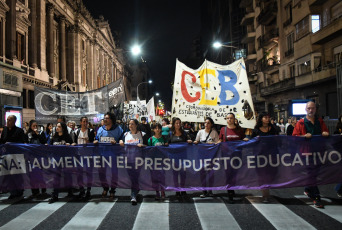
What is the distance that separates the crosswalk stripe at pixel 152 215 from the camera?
501 cm

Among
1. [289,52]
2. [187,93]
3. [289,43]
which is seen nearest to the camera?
[187,93]

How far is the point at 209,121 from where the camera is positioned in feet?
23.9

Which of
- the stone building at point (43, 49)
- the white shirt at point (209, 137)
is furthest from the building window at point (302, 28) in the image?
the white shirt at point (209, 137)

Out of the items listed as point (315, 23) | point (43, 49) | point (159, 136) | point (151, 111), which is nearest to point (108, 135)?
point (159, 136)

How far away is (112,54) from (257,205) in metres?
67.6

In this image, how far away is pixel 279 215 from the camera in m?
5.46

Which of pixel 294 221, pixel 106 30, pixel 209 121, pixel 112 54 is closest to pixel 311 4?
pixel 209 121

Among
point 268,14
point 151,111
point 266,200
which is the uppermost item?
point 268,14

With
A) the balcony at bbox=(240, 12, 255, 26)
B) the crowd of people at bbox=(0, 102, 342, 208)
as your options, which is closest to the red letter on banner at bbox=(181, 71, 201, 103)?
the crowd of people at bbox=(0, 102, 342, 208)

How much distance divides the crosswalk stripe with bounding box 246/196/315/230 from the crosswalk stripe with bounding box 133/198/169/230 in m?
1.75

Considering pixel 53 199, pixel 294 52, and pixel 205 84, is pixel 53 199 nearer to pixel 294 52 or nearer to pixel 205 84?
pixel 205 84

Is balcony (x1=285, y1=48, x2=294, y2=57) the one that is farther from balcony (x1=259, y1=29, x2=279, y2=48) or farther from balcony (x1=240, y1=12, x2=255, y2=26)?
balcony (x1=240, y1=12, x2=255, y2=26)

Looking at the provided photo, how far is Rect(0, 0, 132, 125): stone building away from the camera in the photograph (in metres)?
22.4

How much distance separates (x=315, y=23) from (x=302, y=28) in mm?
1800
